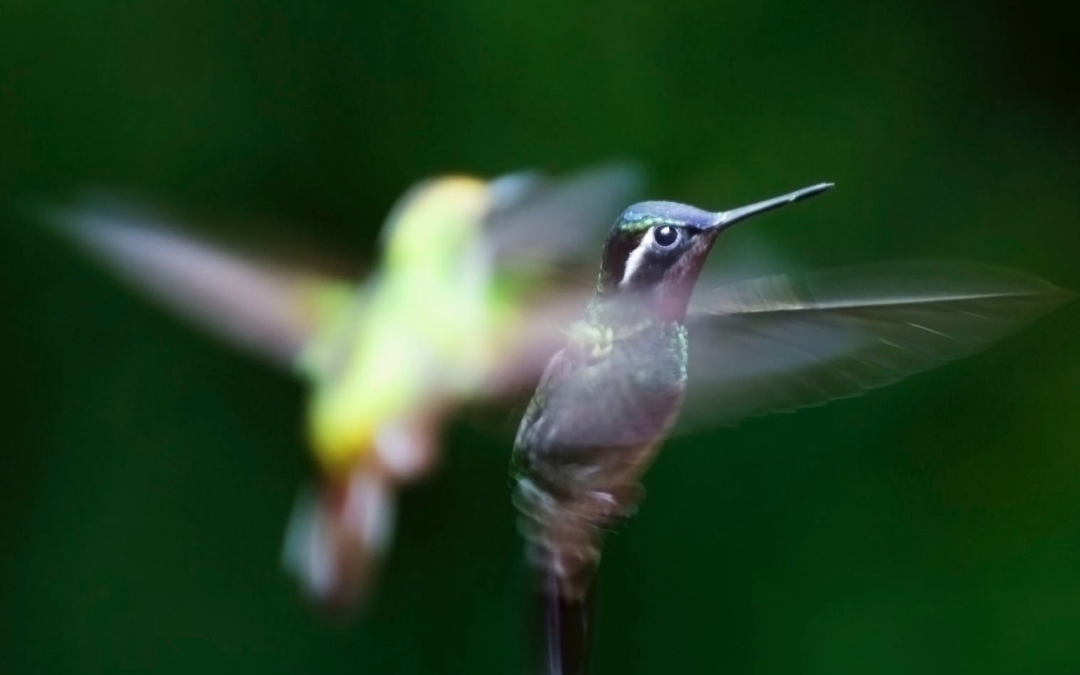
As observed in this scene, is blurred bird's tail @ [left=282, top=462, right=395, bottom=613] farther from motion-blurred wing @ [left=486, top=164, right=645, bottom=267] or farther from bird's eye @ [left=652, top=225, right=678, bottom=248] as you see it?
bird's eye @ [left=652, top=225, right=678, bottom=248]

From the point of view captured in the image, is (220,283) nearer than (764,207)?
No

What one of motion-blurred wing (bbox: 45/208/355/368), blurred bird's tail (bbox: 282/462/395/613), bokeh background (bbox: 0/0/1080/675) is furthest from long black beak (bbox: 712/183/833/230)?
bokeh background (bbox: 0/0/1080/675)

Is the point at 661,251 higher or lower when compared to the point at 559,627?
higher

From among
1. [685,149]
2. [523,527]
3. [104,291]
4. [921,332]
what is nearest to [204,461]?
[104,291]

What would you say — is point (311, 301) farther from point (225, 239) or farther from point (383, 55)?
point (383, 55)

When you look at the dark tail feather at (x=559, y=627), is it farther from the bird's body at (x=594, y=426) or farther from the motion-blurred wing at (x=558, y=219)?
the motion-blurred wing at (x=558, y=219)

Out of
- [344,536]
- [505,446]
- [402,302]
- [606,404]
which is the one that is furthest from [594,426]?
[505,446]

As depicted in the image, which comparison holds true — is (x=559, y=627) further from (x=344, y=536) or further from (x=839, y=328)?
(x=344, y=536)
